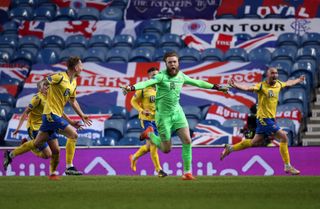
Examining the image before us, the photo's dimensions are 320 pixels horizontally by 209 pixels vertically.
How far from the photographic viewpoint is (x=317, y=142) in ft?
69.6

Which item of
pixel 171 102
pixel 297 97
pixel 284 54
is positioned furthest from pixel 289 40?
pixel 171 102

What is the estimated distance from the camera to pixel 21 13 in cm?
2752

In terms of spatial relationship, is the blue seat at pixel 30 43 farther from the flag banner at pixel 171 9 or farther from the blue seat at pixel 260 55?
the blue seat at pixel 260 55

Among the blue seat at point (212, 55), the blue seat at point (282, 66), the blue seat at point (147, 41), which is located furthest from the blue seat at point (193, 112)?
the blue seat at point (147, 41)

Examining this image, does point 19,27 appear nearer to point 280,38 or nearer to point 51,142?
point 280,38

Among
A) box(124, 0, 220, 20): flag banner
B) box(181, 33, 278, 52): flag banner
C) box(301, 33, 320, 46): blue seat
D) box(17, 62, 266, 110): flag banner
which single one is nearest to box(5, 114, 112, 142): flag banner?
box(17, 62, 266, 110): flag banner

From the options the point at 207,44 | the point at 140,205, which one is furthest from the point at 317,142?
the point at 140,205

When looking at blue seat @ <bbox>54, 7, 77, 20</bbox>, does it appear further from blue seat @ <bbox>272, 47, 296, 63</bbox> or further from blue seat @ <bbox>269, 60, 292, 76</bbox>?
blue seat @ <bbox>269, 60, 292, 76</bbox>

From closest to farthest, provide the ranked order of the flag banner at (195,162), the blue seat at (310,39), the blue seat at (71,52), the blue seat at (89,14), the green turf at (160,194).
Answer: the green turf at (160,194), the flag banner at (195,162), the blue seat at (310,39), the blue seat at (71,52), the blue seat at (89,14)

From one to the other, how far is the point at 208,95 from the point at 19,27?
7.43 meters

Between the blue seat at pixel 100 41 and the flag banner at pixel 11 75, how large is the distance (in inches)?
90.9

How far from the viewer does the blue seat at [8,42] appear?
26.4m

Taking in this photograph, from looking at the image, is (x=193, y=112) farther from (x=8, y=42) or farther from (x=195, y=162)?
(x=8, y=42)

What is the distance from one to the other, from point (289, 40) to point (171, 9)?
4.10 m
